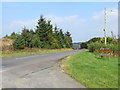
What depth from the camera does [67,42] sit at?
75125mm

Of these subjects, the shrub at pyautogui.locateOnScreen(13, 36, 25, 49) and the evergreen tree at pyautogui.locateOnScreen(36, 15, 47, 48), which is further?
the evergreen tree at pyautogui.locateOnScreen(36, 15, 47, 48)

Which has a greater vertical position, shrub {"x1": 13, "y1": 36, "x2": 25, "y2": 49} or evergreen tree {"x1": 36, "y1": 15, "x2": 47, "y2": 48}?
evergreen tree {"x1": 36, "y1": 15, "x2": 47, "y2": 48}

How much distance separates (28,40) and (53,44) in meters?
14.3

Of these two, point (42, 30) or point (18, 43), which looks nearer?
point (18, 43)

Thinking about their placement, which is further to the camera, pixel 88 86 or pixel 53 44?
pixel 53 44

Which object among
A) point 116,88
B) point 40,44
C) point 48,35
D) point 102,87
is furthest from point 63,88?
point 48,35

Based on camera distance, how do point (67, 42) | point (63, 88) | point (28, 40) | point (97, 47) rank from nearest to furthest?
point (63, 88) → point (97, 47) → point (28, 40) → point (67, 42)

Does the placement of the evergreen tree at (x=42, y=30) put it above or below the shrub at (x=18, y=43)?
above

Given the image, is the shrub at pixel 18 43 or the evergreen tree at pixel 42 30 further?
the evergreen tree at pixel 42 30

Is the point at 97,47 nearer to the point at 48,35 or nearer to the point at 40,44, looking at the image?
the point at 40,44

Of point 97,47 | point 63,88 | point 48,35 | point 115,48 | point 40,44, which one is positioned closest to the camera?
point 63,88

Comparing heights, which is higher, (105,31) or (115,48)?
(105,31)

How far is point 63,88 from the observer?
7.42 metres

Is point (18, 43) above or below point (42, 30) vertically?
below
